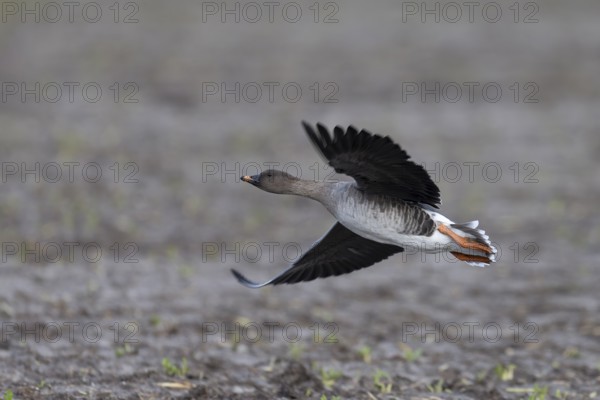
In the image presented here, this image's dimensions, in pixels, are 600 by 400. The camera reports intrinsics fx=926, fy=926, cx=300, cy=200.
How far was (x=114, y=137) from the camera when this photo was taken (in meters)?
16.5

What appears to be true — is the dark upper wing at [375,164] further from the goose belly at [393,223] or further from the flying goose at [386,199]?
the goose belly at [393,223]

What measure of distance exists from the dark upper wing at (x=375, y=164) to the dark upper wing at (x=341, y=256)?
100 cm

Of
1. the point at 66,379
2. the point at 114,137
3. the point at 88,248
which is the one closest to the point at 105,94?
the point at 114,137

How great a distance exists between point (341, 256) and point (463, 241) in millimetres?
1273

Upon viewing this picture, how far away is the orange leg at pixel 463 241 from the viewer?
730 cm

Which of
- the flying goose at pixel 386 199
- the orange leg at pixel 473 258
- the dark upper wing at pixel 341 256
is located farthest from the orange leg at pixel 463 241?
the dark upper wing at pixel 341 256

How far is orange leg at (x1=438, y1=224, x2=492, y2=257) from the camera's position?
24.0 feet

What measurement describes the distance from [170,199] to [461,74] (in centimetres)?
892

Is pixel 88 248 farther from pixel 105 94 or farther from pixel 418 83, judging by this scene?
pixel 418 83

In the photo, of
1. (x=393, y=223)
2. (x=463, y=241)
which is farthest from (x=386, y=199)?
(x=463, y=241)

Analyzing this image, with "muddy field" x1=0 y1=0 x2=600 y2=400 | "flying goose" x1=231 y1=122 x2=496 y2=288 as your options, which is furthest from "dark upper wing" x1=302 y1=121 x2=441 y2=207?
"muddy field" x1=0 y1=0 x2=600 y2=400

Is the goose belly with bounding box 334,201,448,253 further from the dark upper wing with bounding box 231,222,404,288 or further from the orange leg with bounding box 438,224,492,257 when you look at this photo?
the dark upper wing with bounding box 231,222,404,288

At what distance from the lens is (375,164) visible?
681cm

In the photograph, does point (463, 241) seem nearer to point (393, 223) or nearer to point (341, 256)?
point (393, 223)
